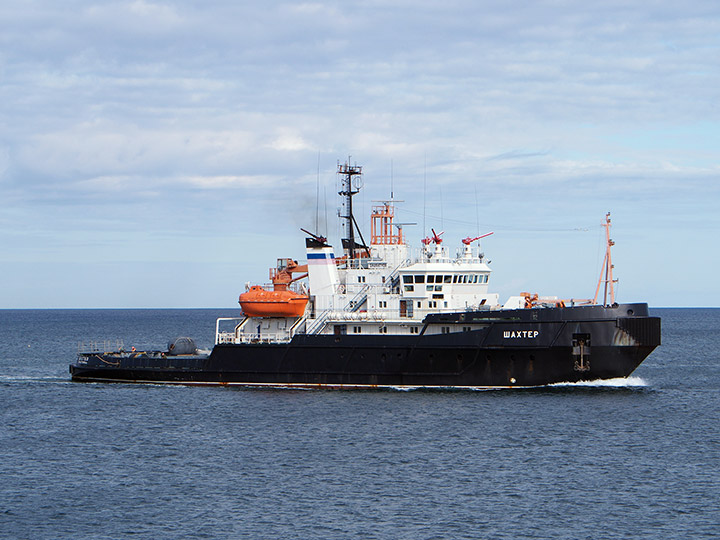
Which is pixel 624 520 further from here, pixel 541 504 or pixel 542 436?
pixel 542 436

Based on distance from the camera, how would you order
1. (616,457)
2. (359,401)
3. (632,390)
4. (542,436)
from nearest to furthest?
(616,457) < (542,436) < (359,401) < (632,390)

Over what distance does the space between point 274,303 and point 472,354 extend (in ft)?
34.7

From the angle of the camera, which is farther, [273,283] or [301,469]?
[273,283]

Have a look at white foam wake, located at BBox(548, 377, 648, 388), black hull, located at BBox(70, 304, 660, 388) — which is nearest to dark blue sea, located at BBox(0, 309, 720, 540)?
white foam wake, located at BBox(548, 377, 648, 388)

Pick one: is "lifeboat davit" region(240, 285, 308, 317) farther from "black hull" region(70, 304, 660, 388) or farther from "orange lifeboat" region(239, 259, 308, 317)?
"black hull" region(70, 304, 660, 388)

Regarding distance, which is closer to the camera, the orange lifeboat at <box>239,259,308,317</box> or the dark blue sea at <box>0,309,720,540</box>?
the dark blue sea at <box>0,309,720,540</box>

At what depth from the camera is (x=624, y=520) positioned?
23.9 metres

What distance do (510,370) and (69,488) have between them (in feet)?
68.1

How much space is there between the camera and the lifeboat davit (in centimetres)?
4556

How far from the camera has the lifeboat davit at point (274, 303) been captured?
45562 mm

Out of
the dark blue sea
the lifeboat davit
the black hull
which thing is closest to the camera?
the dark blue sea

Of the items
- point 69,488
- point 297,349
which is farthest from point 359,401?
point 69,488

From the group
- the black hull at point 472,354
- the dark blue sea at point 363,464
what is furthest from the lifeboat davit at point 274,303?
the dark blue sea at point 363,464

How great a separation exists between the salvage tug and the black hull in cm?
5
